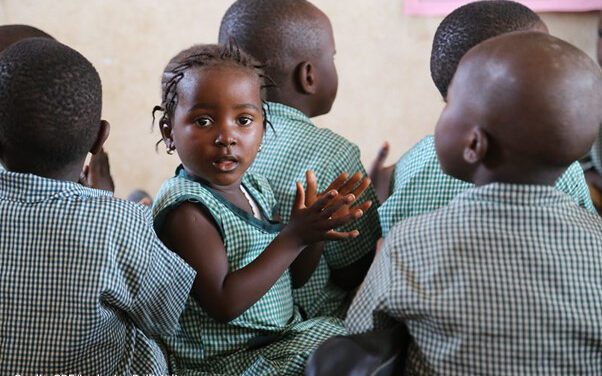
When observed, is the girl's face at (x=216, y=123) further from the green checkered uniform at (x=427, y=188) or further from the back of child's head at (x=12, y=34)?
the back of child's head at (x=12, y=34)

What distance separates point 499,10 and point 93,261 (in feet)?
2.88

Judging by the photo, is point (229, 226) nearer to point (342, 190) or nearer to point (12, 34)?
point (342, 190)

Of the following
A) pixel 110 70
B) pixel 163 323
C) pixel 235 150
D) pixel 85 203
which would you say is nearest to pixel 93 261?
pixel 85 203

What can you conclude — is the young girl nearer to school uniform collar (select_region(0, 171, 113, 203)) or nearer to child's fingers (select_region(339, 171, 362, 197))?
child's fingers (select_region(339, 171, 362, 197))

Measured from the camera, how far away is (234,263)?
1385mm

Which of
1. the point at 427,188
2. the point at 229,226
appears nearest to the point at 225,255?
the point at 229,226

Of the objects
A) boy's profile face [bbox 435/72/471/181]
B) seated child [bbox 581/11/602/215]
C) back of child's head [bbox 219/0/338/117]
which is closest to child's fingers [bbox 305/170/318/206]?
boy's profile face [bbox 435/72/471/181]

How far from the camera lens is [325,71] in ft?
6.17

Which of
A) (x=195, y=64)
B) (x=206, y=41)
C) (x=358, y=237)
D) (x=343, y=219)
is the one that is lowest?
(x=358, y=237)

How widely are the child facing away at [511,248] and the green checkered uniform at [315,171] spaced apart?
54cm

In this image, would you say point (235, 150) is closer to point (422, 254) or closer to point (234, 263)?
point (234, 263)

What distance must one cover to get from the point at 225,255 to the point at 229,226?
0.06 meters

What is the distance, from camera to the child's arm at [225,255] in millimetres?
1308

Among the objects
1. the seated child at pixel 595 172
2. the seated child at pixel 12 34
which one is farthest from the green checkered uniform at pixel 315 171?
the seated child at pixel 595 172
